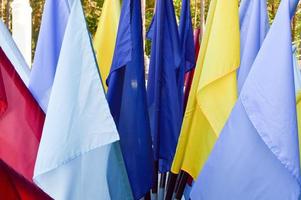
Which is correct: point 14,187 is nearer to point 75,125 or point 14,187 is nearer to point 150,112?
point 75,125

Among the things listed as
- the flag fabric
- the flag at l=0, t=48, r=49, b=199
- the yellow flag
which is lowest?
the flag fabric

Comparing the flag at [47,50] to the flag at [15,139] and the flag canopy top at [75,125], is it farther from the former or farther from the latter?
the flag canopy top at [75,125]

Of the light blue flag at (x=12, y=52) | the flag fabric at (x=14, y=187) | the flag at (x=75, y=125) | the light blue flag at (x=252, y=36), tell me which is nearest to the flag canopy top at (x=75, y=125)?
the flag at (x=75, y=125)

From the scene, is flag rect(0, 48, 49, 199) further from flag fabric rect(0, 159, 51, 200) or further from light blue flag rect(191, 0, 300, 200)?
light blue flag rect(191, 0, 300, 200)

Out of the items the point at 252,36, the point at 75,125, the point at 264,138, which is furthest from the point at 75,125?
the point at 252,36

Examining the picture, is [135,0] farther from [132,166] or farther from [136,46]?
[132,166]

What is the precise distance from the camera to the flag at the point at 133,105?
4.07 ft

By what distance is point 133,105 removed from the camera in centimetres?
126

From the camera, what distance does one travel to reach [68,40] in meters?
1.10

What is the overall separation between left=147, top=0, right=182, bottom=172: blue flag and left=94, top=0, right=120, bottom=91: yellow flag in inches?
5.4

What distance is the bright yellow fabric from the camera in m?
1.25

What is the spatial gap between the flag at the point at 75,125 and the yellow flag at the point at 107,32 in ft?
1.06

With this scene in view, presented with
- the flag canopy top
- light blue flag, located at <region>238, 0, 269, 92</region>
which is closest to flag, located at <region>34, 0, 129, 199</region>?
the flag canopy top

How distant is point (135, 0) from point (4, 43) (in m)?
0.38
